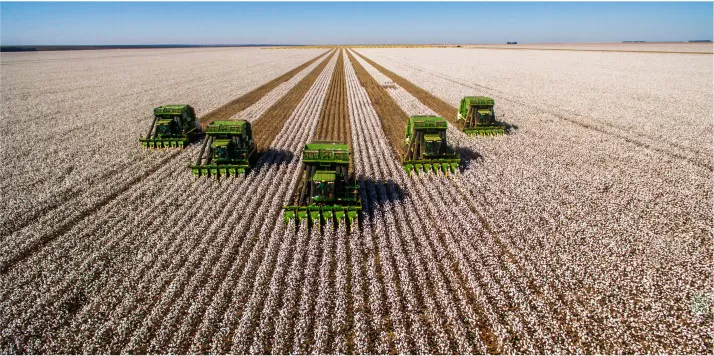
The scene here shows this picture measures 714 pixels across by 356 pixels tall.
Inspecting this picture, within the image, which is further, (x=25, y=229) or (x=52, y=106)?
(x=52, y=106)

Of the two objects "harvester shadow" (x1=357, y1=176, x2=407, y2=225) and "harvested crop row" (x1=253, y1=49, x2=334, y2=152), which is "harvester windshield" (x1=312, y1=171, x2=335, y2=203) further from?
"harvested crop row" (x1=253, y1=49, x2=334, y2=152)

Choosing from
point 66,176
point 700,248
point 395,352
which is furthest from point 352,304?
point 66,176

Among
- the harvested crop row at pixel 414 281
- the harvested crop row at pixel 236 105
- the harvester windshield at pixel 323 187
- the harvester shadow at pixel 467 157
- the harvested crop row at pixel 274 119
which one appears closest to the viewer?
the harvested crop row at pixel 414 281

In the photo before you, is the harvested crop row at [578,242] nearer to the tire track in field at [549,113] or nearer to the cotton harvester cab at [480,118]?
the tire track in field at [549,113]

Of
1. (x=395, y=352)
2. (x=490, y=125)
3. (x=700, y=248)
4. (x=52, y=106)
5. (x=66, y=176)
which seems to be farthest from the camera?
(x=52, y=106)

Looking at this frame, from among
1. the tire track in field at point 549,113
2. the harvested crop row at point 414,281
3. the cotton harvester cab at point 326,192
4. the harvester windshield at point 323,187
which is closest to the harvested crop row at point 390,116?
the tire track in field at point 549,113

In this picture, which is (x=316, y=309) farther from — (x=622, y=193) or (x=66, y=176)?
(x=66, y=176)
